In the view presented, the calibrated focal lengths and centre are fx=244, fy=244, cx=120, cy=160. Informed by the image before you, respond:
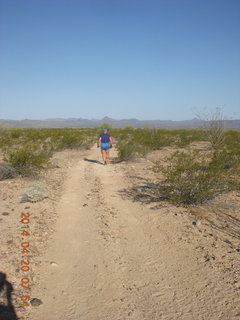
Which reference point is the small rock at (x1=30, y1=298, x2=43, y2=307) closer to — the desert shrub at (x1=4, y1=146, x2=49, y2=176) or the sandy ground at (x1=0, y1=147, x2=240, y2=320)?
the sandy ground at (x1=0, y1=147, x2=240, y2=320)

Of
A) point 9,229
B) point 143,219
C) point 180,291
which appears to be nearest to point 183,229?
point 143,219

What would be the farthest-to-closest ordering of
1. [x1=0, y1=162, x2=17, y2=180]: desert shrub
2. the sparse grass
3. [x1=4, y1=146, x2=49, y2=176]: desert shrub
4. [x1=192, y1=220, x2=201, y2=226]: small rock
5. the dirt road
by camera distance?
[x1=4, y1=146, x2=49, y2=176]: desert shrub → [x1=0, y1=162, x2=17, y2=180]: desert shrub → the sparse grass → [x1=192, y1=220, x2=201, y2=226]: small rock → the dirt road

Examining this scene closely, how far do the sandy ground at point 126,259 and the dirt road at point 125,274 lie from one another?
0.5 inches

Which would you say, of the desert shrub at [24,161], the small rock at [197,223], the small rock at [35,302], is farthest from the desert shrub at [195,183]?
the desert shrub at [24,161]

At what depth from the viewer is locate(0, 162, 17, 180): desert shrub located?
7.93 metres

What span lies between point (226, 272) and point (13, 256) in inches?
121

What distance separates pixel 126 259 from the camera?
144 inches

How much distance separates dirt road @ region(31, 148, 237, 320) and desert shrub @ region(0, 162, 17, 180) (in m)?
3.61

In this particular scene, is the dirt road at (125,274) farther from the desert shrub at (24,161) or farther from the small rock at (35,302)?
the desert shrub at (24,161)

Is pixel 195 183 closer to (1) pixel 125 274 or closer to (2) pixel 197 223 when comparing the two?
(2) pixel 197 223

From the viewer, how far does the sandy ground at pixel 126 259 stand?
272 cm

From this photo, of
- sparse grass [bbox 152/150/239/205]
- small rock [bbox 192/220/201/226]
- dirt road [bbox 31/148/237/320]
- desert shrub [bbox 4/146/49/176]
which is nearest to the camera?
dirt road [bbox 31/148/237/320]

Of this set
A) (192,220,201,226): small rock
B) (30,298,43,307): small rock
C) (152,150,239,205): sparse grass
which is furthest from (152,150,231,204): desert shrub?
(30,298,43,307): small rock

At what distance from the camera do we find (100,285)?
3.09 metres
